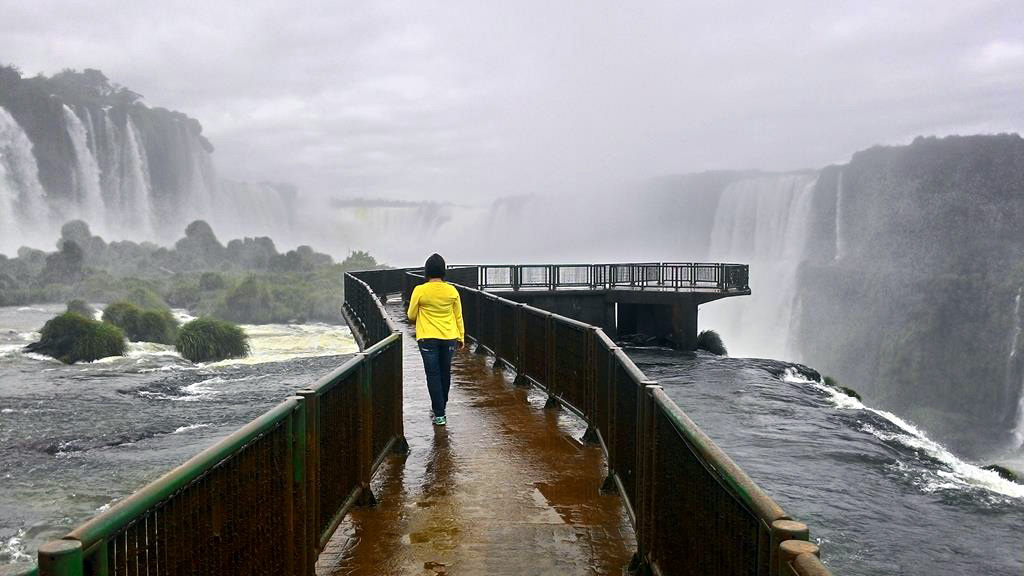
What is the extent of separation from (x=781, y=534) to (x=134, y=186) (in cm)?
11429

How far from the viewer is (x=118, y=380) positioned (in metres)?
28.1

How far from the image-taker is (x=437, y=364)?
28.5ft

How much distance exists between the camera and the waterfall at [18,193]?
80.2 metres

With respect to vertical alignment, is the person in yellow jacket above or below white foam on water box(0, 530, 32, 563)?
above

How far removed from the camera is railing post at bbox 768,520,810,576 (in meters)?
2.28

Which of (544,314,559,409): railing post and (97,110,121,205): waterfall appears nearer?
(544,314,559,409): railing post

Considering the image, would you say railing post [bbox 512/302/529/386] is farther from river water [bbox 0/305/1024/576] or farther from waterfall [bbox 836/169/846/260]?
waterfall [bbox 836/169/846/260]

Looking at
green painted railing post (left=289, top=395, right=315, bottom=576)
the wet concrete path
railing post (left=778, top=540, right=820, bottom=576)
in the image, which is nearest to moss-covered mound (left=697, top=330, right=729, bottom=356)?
the wet concrete path

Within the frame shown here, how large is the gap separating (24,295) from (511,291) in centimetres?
4618

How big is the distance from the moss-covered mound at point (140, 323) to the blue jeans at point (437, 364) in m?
35.9

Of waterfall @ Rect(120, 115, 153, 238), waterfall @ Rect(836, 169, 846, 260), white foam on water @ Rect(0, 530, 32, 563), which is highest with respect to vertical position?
waterfall @ Rect(120, 115, 153, 238)

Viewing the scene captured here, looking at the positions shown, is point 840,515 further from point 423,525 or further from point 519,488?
point 423,525

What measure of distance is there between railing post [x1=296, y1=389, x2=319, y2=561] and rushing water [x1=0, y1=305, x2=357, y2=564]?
10.8m

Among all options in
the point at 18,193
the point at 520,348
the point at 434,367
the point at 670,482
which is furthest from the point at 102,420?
the point at 18,193
